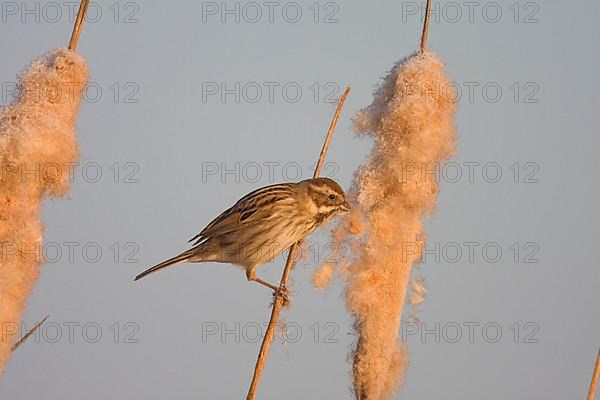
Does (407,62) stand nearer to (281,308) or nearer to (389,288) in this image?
(389,288)

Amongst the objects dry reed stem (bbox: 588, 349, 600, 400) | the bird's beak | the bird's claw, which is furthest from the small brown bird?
dry reed stem (bbox: 588, 349, 600, 400)

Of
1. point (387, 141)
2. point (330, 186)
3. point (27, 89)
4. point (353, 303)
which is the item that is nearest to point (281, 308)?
point (353, 303)

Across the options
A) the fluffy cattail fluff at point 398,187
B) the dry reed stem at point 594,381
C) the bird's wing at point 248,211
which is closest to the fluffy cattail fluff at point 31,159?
the fluffy cattail fluff at point 398,187

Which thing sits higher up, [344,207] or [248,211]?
[248,211]

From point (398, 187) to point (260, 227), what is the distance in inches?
81.0

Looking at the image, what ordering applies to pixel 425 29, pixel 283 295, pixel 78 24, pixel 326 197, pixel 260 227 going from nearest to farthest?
pixel 78 24 → pixel 425 29 → pixel 283 295 → pixel 326 197 → pixel 260 227

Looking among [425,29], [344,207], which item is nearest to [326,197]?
[344,207]

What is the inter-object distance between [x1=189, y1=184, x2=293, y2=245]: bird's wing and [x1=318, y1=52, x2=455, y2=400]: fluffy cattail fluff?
1.83 metres

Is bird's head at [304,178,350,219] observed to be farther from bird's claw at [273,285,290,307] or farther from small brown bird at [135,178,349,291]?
bird's claw at [273,285,290,307]

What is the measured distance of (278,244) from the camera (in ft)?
18.2

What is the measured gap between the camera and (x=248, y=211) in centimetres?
582

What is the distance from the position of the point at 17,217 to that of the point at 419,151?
1951mm

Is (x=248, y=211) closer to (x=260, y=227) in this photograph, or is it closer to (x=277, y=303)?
(x=260, y=227)

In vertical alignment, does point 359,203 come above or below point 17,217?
above
